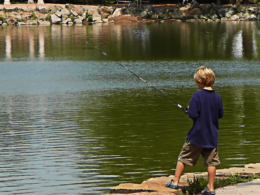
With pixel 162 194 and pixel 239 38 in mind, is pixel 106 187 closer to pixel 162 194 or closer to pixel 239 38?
pixel 162 194

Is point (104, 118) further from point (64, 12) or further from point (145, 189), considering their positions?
point (64, 12)

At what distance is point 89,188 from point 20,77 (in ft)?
52.5

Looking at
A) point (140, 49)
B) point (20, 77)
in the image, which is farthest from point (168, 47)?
point (20, 77)

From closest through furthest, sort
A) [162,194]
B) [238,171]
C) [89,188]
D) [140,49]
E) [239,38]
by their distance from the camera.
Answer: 1. [162,194]
2. [238,171]
3. [89,188]
4. [140,49]
5. [239,38]

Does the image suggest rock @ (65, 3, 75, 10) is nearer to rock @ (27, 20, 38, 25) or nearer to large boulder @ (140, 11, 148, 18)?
rock @ (27, 20, 38, 25)

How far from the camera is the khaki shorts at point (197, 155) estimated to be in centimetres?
720

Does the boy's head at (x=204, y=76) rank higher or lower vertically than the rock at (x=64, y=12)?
higher

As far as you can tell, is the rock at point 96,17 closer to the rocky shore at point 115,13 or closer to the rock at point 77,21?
the rocky shore at point 115,13

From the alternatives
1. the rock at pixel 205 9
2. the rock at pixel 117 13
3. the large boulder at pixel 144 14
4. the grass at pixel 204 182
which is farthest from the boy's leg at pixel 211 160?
the rock at pixel 205 9

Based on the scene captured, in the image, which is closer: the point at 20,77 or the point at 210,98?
the point at 210,98

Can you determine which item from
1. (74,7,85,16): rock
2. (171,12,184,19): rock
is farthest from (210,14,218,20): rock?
(74,7,85,16): rock

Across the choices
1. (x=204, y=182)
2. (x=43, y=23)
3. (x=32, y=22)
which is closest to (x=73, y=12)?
(x=43, y=23)

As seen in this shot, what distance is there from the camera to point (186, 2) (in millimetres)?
89062

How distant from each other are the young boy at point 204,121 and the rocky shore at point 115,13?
68.8 metres
